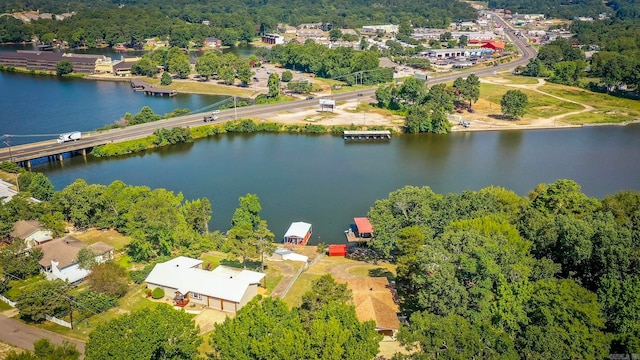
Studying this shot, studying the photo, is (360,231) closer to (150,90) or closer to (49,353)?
(49,353)

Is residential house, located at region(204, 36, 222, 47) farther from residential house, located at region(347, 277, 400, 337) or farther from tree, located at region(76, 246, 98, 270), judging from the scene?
residential house, located at region(347, 277, 400, 337)

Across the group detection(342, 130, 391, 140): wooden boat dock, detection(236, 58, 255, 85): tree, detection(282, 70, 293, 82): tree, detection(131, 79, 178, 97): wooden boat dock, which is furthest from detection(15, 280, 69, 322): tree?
detection(282, 70, 293, 82): tree

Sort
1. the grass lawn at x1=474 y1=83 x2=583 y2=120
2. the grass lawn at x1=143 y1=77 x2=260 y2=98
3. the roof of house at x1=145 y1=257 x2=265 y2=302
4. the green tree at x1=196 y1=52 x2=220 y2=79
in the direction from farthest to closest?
the green tree at x1=196 y1=52 x2=220 y2=79 < the grass lawn at x1=143 y1=77 x2=260 y2=98 < the grass lawn at x1=474 y1=83 x2=583 y2=120 < the roof of house at x1=145 y1=257 x2=265 y2=302

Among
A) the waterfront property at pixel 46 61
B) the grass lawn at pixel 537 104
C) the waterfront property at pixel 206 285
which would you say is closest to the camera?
the waterfront property at pixel 206 285

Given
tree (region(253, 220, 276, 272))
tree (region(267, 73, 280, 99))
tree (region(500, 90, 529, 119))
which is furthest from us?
tree (region(267, 73, 280, 99))

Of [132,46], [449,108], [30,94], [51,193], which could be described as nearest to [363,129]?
[449,108]

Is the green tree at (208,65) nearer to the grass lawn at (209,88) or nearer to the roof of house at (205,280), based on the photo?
the grass lawn at (209,88)

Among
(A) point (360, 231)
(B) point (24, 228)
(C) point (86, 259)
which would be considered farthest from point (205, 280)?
(B) point (24, 228)

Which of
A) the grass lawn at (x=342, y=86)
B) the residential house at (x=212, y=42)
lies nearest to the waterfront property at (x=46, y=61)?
the residential house at (x=212, y=42)
